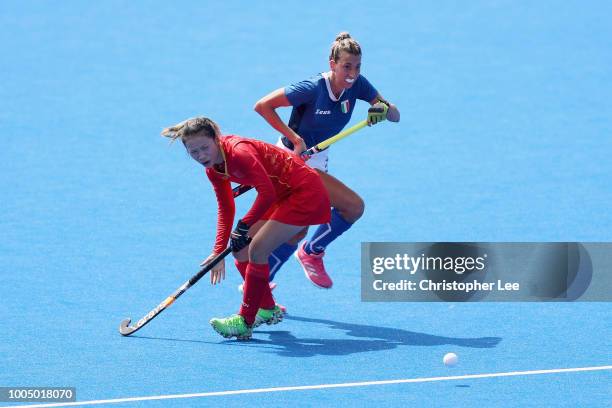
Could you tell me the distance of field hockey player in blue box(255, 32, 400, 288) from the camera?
7.73 metres

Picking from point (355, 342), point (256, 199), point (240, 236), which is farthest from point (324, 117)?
point (355, 342)

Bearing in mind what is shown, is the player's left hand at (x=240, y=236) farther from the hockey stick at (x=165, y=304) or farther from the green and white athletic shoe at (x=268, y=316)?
the green and white athletic shoe at (x=268, y=316)

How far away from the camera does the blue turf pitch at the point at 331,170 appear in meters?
6.90

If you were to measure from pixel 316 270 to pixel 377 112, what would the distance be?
1049 mm

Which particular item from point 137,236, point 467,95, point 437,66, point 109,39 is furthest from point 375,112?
point 109,39

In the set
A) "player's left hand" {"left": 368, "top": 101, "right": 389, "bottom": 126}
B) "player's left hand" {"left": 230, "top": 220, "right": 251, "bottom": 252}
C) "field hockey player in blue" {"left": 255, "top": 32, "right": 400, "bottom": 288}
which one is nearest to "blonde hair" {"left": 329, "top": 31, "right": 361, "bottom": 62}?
"field hockey player in blue" {"left": 255, "top": 32, "right": 400, "bottom": 288}

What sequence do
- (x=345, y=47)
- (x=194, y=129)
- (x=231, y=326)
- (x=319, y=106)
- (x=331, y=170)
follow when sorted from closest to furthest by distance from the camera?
(x=194, y=129)
(x=231, y=326)
(x=345, y=47)
(x=319, y=106)
(x=331, y=170)

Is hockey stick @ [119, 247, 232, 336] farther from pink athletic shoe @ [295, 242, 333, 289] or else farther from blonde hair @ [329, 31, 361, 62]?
blonde hair @ [329, 31, 361, 62]

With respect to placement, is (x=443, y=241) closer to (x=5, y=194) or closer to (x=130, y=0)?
(x=5, y=194)

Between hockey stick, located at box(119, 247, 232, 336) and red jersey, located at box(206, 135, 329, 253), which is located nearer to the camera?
red jersey, located at box(206, 135, 329, 253)

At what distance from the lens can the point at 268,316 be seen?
7.64 meters

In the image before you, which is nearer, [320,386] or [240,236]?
[320,386]

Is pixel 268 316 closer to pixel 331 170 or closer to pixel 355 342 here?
pixel 355 342

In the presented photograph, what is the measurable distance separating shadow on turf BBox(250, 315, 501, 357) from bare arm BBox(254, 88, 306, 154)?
1.10m
